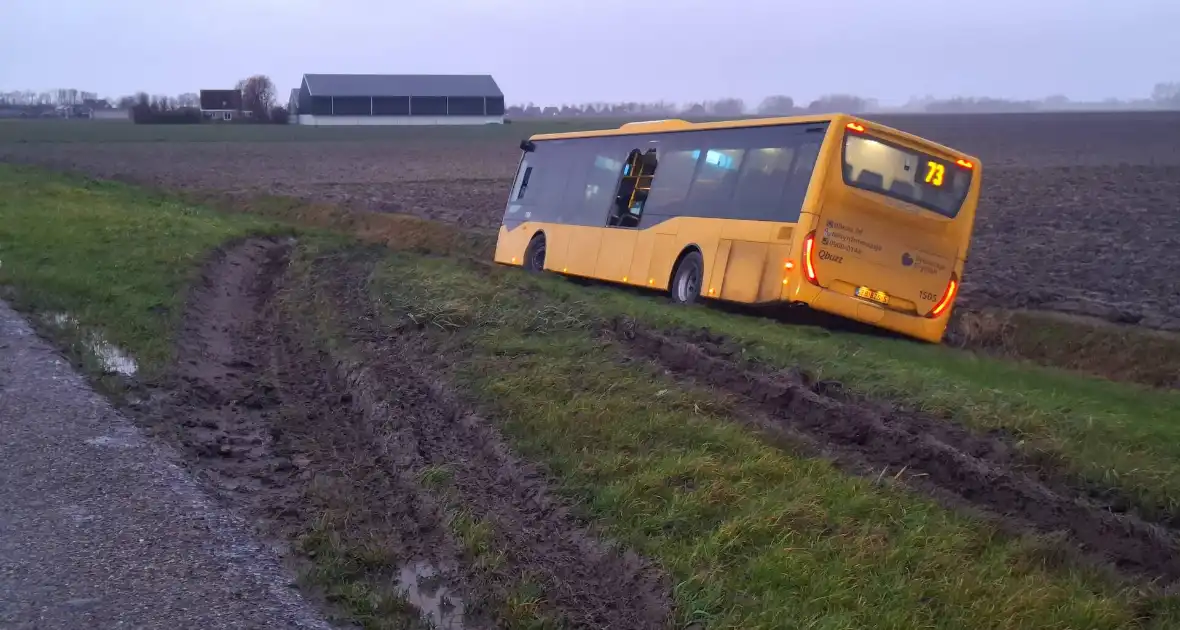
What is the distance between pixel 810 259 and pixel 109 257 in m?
9.88

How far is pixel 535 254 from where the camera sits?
20375 mm

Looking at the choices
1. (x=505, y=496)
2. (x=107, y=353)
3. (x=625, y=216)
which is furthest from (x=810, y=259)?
(x=107, y=353)

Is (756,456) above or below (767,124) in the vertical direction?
Answer: below

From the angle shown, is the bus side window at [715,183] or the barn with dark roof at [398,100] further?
the barn with dark roof at [398,100]

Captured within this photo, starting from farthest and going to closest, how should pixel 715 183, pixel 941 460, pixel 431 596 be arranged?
pixel 715 183, pixel 941 460, pixel 431 596

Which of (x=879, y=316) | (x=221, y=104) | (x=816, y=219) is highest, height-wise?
(x=816, y=219)

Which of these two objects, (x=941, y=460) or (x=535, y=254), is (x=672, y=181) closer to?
(x=535, y=254)

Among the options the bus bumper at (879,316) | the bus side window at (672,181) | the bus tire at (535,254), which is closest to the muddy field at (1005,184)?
the bus bumper at (879,316)

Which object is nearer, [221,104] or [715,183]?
[715,183]

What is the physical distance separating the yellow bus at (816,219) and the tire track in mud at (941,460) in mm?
3046

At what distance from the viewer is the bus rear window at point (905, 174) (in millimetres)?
12531

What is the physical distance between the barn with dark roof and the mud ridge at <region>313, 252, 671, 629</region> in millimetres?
88396

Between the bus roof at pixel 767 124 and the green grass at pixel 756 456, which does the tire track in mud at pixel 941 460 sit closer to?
the green grass at pixel 756 456

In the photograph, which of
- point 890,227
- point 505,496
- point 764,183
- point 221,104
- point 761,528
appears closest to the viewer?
point 761,528
